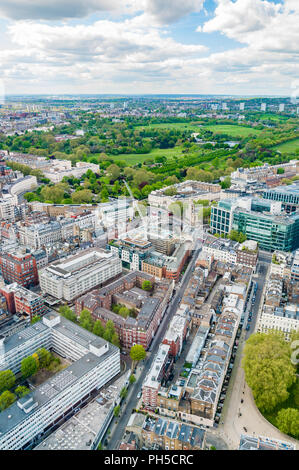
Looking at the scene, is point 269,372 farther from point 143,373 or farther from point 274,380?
point 143,373

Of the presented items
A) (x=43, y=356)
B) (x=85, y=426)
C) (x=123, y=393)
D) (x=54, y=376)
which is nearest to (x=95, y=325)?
(x=43, y=356)

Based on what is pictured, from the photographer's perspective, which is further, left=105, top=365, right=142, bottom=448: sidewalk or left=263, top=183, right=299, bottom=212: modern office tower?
left=263, top=183, right=299, bottom=212: modern office tower

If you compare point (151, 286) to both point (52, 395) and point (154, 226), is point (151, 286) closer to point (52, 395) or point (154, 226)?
point (154, 226)

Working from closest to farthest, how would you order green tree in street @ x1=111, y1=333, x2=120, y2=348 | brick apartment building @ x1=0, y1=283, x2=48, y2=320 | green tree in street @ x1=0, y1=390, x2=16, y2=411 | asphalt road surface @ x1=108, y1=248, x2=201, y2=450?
asphalt road surface @ x1=108, y1=248, x2=201, y2=450, green tree in street @ x1=0, y1=390, x2=16, y2=411, green tree in street @ x1=111, y1=333, x2=120, y2=348, brick apartment building @ x1=0, y1=283, x2=48, y2=320

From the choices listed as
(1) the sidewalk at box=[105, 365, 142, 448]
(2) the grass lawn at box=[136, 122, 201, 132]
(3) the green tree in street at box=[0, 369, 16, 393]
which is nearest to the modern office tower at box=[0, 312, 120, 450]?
(3) the green tree in street at box=[0, 369, 16, 393]

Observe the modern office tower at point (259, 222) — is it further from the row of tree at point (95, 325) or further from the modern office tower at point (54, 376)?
the modern office tower at point (54, 376)

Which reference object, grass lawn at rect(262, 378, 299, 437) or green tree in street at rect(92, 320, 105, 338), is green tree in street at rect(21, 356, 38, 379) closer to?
green tree in street at rect(92, 320, 105, 338)

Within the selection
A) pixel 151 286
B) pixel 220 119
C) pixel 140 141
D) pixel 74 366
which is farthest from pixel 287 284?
pixel 220 119
